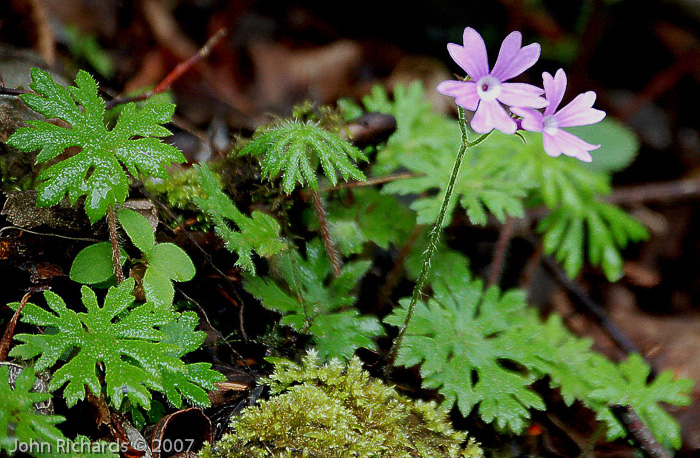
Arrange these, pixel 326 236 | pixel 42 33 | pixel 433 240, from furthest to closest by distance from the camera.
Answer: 1. pixel 42 33
2. pixel 326 236
3. pixel 433 240

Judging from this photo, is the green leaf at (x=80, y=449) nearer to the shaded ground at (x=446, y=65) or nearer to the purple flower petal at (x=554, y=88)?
the purple flower petal at (x=554, y=88)

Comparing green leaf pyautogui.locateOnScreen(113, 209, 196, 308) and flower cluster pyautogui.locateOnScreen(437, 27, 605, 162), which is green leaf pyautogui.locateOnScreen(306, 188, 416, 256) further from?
flower cluster pyautogui.locateOnScreen(437, 27, 605, 162)

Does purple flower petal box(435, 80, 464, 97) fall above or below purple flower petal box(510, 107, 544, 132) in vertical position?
above

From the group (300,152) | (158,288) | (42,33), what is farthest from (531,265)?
(42,33)

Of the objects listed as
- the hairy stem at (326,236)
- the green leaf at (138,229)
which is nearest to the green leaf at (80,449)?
the green leaf at (138,229)

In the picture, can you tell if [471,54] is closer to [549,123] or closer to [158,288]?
[549,123]

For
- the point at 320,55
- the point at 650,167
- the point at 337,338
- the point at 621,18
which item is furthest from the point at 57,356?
the point at 621,18

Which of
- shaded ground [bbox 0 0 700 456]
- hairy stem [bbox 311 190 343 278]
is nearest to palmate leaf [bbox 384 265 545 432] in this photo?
hairy stem [bbox 311 190 343 278]

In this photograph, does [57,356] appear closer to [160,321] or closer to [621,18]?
[160,321]
